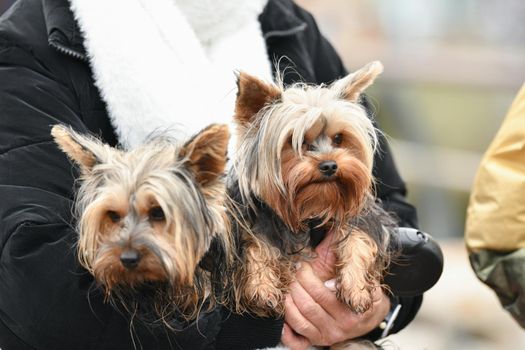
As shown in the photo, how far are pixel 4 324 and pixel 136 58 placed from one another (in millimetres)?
860

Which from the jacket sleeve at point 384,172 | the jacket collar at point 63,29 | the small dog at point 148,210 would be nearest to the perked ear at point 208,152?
the small dog at point 148,210

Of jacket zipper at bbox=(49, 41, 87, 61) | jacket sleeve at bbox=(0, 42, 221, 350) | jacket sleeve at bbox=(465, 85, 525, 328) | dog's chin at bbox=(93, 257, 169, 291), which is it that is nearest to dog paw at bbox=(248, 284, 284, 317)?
jacket sleeve at bbox=(0, 42, 221, 350)

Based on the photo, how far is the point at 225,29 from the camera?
297 centimetres

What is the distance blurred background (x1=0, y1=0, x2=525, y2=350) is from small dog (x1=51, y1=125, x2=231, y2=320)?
15.2ft

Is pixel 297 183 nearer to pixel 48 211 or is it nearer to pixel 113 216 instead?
pixel 113 216

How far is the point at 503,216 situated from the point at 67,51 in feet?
5.45

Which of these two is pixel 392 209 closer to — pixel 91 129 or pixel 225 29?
pixel 225 29

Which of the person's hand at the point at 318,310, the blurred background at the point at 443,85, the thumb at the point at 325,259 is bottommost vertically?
the blurred background at the point at 443,85

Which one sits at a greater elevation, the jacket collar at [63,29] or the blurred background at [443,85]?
the jacket collar at [63,29]

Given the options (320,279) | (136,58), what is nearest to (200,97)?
(136,58)

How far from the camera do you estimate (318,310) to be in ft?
8.34

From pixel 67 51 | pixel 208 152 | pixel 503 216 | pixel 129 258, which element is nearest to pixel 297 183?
pixel 208 152

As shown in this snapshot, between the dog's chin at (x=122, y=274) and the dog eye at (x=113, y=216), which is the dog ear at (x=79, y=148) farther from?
the dog's chin at (x=122, y=274)

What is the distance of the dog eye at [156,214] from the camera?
2168 millimetres
